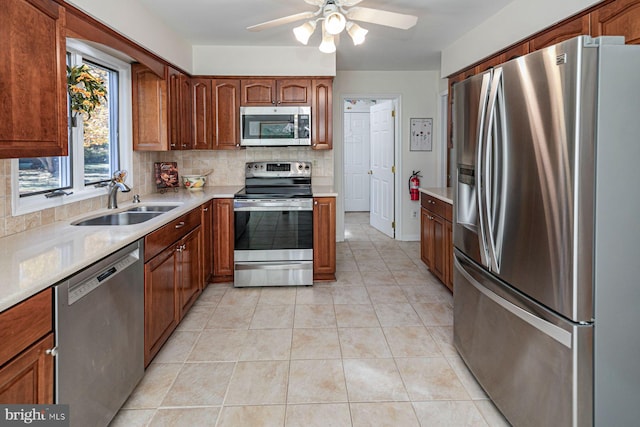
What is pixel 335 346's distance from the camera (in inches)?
115

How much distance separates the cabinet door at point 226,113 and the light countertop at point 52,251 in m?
1.86

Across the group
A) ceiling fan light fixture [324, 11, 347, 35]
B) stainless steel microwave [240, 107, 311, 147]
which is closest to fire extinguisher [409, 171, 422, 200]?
stainless steel microwave [240, 107, 311, 147]

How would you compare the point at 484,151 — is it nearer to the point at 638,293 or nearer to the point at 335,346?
the point at 638,293

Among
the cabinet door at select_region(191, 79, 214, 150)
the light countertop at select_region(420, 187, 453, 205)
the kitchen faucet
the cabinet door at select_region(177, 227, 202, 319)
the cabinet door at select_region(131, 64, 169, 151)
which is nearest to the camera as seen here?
the kitchen faucet

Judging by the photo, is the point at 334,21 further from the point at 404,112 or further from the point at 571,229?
the point at 404,112

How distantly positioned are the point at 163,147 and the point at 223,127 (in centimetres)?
88

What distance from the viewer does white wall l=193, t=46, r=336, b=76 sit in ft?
15.0

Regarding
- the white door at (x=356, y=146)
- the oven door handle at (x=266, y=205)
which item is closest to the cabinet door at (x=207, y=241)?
the oven door handle at (x=266, y=205)

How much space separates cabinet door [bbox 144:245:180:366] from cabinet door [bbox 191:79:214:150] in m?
1.90

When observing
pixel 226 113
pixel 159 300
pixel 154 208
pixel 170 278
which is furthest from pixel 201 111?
pixel 159 300

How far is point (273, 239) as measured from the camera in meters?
4.20

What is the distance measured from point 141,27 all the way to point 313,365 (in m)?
2.68

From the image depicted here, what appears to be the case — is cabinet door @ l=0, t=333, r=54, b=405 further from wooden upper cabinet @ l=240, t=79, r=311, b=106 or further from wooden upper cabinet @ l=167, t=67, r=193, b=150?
wooden upper cabinet @ l=240, t=79, r=311, b=106

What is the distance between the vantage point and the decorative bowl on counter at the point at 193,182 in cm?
461
